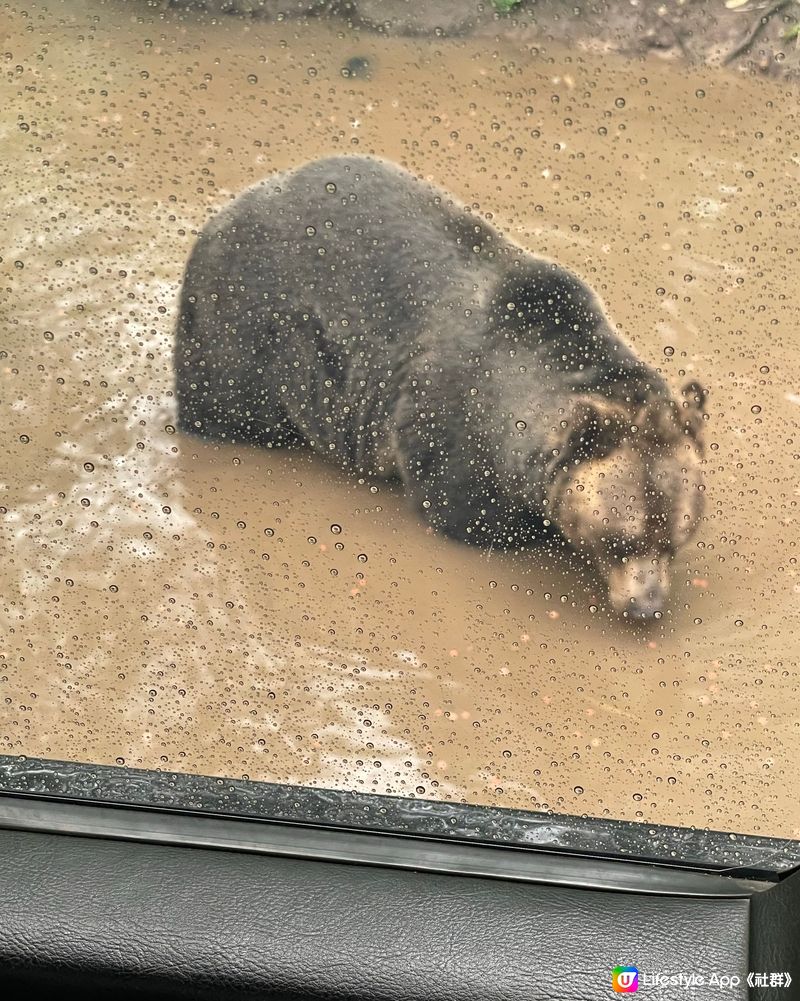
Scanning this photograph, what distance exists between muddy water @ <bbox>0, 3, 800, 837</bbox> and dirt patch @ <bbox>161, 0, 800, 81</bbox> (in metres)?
0.03

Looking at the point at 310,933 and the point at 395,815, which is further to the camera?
the point at 395,815

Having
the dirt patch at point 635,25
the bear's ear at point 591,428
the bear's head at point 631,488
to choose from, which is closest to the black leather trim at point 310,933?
the bear's head at point 631,488

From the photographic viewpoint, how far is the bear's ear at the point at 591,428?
1.04 metres

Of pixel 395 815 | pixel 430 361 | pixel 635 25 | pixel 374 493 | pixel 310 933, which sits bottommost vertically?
pixel 310 933

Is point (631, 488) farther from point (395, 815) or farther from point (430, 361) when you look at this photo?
point (395, 815)

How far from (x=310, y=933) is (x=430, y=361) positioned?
0.67 meters

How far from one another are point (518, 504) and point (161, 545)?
0.46 m

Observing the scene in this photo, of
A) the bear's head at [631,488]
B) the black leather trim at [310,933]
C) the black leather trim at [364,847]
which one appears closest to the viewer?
the black leather trim at [310,933]

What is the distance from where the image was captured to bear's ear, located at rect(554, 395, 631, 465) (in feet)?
3.41

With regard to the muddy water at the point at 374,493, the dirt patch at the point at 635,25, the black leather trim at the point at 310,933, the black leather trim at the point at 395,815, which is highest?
the dirt patch at the point at 635,25

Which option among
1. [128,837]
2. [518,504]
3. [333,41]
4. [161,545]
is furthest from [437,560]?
[333,41]

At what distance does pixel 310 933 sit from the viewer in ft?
2.65

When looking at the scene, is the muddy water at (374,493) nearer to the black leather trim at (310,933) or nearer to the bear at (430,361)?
the bear at (430,361)

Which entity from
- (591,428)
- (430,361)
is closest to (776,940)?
(591,428)
